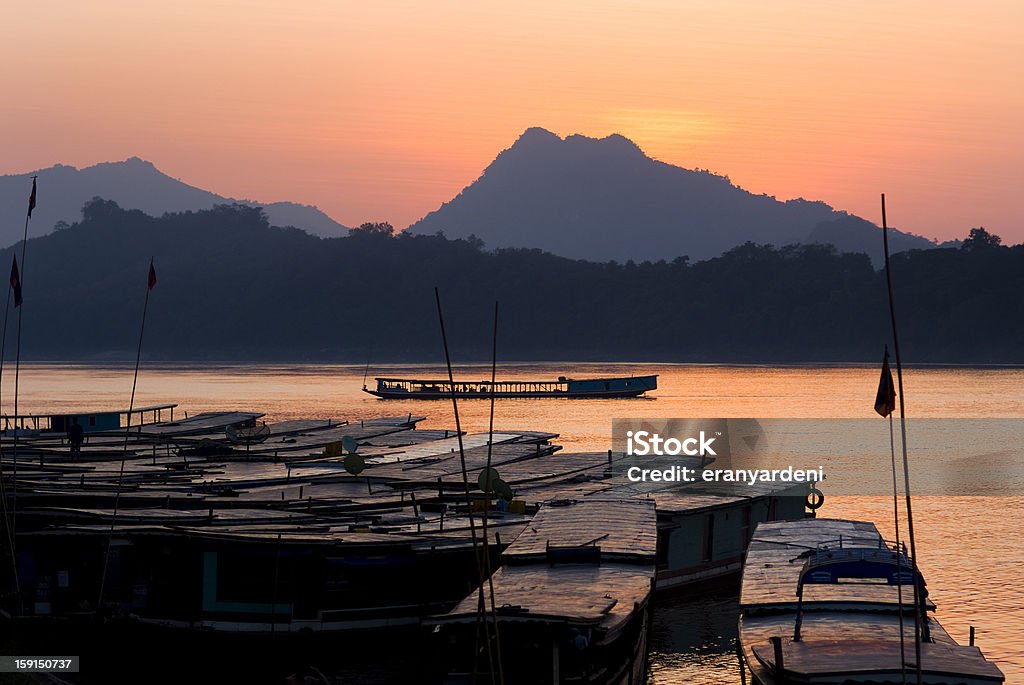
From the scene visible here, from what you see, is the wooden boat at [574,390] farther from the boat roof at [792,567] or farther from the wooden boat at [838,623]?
the wooden boat at [838,623]

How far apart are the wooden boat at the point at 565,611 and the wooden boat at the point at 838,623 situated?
9.05ft

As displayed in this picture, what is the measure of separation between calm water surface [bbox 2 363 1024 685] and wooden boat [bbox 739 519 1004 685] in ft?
12.9

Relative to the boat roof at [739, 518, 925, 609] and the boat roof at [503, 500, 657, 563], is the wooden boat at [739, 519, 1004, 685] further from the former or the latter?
the boat roof at [503, 500, 657, 563]

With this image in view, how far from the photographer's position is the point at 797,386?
7830 inches

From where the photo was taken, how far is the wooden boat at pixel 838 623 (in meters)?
24.1

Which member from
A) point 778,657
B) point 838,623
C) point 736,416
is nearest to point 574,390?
point 736,416

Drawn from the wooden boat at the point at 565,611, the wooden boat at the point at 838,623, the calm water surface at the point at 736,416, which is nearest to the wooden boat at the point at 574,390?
the calm water surface at the point at 736,416

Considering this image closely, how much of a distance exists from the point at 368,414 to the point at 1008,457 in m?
67.8

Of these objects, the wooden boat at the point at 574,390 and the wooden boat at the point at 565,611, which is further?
the wooden boat at the point at 574,390

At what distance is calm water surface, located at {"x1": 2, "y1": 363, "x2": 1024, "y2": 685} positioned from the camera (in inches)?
1585

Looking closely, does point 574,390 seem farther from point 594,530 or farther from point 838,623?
point 838,623

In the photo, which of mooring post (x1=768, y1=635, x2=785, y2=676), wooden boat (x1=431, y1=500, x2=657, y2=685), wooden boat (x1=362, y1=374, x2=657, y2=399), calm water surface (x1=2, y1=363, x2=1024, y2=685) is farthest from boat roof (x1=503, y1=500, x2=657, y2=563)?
wooden boat (x1=362, y1=374, x2=657, y2=399)

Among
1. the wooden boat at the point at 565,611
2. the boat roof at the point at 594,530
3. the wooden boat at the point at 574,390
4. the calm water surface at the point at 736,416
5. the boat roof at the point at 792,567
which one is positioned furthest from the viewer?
the wooden boat at the point at 574,390

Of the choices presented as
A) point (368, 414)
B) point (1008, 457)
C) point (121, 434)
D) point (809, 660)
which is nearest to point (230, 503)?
point (809, 660)
